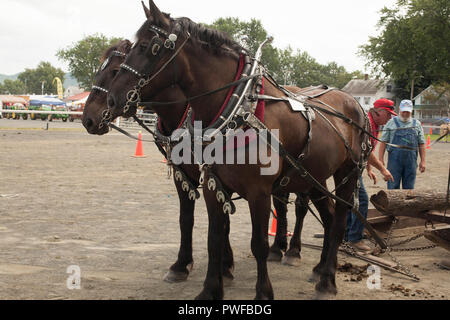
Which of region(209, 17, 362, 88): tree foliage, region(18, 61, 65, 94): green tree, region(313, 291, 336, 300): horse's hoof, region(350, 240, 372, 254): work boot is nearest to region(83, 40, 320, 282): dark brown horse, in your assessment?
region(313, 291, 336, 300): horse's hoof

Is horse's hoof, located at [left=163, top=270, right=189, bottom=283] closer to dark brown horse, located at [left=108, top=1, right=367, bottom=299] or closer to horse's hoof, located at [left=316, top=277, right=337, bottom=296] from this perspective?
dark brown horse, located at [left=108, top=1, right=367, bottom=299]

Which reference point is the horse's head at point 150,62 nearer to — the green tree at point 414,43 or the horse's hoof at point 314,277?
the horse's hoof at point 314,277

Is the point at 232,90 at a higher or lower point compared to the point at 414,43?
lower

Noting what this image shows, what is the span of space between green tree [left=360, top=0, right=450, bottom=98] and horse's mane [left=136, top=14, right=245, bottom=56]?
44.4 meters

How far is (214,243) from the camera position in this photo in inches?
164

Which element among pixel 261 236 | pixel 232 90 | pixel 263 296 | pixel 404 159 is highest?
pixel 232 90

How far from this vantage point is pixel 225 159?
382 centimetres

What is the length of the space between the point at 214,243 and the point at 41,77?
16110 cm

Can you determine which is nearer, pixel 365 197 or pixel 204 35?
pixel 204 35

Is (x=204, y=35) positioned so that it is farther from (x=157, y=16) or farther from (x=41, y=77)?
(x=41, y=77)

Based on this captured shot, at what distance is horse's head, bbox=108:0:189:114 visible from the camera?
12.0ft

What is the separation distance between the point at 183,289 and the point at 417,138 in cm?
437

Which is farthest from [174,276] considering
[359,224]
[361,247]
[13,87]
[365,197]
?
[13,87]
